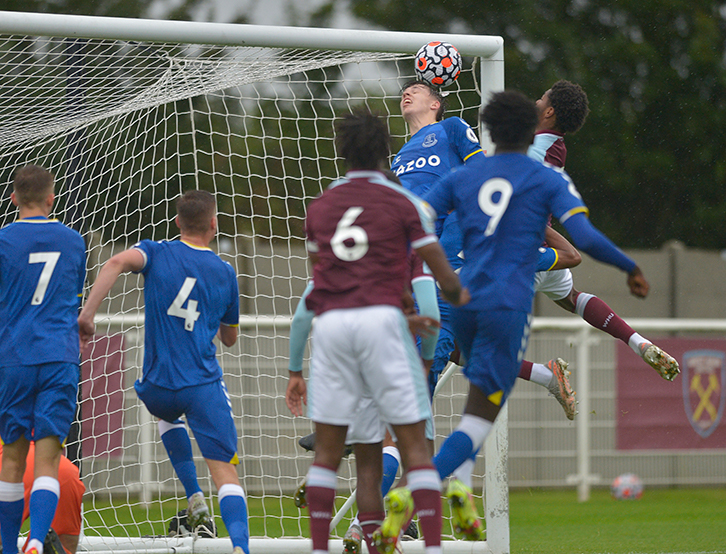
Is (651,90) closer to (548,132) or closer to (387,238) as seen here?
(548,132)

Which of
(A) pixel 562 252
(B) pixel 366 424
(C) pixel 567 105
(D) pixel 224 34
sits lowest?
(B) pixel 366 424

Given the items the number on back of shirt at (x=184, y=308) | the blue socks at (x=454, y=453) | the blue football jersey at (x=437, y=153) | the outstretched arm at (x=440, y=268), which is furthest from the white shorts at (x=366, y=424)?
the blue football jersey at (x=437, y=153)

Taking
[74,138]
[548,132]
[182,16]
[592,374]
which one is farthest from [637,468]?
[182,16]

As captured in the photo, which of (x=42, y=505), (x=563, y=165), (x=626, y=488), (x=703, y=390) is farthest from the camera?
(x=703, y=390)

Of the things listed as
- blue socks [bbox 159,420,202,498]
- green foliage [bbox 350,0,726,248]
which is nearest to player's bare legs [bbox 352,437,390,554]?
blue socks [bbox 159,420,202,498]

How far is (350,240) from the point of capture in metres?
3.70

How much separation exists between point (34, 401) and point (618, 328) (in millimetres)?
3553

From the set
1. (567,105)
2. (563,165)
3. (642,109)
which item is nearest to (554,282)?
(563,165)

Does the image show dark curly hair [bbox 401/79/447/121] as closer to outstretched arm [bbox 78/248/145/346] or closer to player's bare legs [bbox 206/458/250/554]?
outstretched arm [bbox 78/248/145/346]

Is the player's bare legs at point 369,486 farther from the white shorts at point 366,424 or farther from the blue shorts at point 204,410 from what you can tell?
the blue shorts at point 204,410

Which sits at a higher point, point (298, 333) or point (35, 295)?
point (35, 295)

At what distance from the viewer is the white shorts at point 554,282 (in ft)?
A: 20.0

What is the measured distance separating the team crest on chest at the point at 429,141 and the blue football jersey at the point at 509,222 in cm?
134

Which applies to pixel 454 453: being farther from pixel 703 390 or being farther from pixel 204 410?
pixel 703 390
